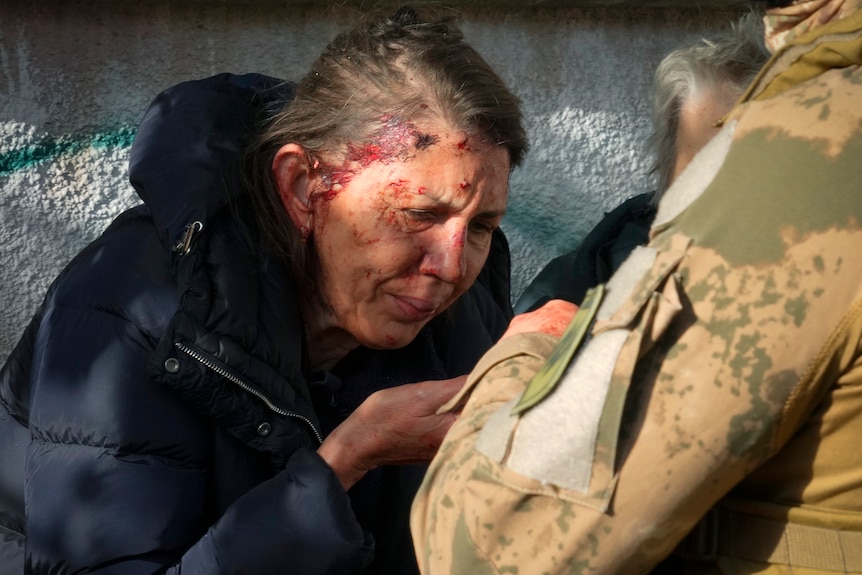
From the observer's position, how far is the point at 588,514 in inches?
43.4

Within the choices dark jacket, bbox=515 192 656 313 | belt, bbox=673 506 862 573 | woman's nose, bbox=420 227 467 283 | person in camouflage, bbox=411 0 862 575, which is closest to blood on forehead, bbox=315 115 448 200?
woman's nose, bbox=420 227 467 283

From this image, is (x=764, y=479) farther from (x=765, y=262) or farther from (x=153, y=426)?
(x=153, y=426)

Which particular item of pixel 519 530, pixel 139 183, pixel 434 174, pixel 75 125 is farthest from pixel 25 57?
pixel 519 530

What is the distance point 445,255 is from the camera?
2023mm

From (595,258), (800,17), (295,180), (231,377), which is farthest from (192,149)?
(595,258)

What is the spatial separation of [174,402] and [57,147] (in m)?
1.31

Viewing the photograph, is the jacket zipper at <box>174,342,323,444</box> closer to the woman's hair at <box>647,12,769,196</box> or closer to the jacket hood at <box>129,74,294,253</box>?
the jacket hood at <box>129,74,294,253</box>

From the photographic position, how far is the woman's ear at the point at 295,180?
6.82 ft

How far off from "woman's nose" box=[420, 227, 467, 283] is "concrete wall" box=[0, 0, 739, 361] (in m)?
1.18

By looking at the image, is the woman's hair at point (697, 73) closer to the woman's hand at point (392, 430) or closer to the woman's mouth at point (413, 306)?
the woman's mouth at point (413, 306)

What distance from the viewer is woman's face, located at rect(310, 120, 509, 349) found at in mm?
1983

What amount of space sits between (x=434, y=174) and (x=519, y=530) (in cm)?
98

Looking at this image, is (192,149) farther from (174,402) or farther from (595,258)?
(595,258)

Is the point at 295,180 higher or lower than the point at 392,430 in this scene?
higher
